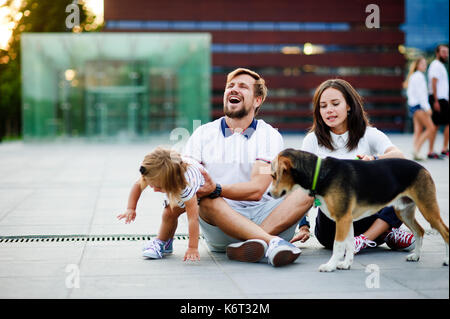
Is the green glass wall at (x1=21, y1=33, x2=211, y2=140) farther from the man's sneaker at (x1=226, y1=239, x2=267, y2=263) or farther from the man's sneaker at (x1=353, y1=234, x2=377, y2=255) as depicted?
the man's sneaker at (x1=226, y1=239, x2=267, y2=263)

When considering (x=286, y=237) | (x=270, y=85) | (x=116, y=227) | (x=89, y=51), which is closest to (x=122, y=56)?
(x=89, y=51)

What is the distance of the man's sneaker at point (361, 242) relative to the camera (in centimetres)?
479

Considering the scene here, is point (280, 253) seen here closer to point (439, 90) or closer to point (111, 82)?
point (439, 90)

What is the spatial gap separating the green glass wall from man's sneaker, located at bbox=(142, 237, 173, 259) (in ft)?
68.6

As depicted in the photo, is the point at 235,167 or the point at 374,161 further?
the point at 235,167

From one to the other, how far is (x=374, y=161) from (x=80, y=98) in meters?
23.5

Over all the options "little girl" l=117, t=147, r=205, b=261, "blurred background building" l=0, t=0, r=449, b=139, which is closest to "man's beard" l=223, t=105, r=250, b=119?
"little girl" l=117, t=147, r=205, b=261

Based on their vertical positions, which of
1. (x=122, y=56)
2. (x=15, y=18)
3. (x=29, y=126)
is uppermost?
(x=15, y=18)

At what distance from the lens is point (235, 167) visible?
487 centimetres

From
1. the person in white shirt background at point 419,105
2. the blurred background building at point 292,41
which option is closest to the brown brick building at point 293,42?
the blurred background building at point 292,41

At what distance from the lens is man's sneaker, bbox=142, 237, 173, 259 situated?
4781mm

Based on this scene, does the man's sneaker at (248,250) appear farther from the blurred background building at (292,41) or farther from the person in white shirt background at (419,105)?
the blurred background building at (292,41)

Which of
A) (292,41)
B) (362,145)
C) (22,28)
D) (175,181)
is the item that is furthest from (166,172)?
(292,41)
